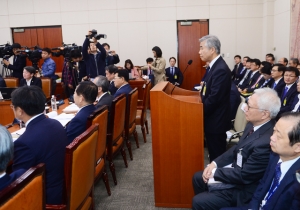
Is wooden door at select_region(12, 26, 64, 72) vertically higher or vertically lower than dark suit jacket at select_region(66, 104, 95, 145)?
higher

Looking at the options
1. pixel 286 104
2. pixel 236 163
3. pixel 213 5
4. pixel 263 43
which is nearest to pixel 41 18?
pixel 213 5

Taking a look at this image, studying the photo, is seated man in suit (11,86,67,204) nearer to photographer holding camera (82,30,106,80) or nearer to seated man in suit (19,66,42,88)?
seated man in suit (19,66,42,88)

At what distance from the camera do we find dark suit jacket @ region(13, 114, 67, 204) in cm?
178

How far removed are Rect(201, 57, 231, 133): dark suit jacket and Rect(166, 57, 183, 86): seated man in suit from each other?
5674 millimetres

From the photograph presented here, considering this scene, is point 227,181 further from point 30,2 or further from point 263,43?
point 30,2

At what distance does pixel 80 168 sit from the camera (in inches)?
74.0

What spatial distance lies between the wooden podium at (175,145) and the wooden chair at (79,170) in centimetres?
68

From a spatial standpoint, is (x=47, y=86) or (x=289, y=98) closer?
(x=289, y=98)

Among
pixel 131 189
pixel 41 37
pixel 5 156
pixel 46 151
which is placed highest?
pixel 41 37

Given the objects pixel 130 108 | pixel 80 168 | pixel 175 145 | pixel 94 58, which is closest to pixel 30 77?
pixel 94 58

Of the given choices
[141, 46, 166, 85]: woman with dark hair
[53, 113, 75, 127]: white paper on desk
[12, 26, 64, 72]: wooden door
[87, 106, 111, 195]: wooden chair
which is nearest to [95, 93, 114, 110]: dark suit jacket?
[53, 113, 75, 127]: white paper on desk

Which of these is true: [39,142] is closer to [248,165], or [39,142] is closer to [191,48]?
[248,165]

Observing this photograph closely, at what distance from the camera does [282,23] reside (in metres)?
7.52

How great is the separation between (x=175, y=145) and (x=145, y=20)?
23.2ft
